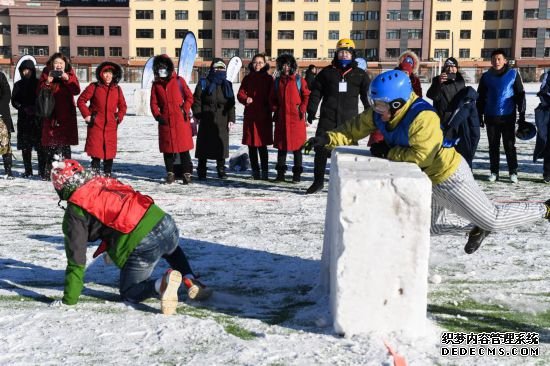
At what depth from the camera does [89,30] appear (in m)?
63.8

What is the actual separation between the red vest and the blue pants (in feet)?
0.45

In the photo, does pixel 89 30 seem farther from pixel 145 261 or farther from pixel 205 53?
pixel 145 261

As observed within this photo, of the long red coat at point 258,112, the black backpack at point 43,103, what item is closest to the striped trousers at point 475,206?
the long red coat at point 258,112

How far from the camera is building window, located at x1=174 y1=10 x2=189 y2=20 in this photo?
65.1m

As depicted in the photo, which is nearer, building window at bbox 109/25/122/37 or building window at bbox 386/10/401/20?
building window at bbox 386/10/401/20

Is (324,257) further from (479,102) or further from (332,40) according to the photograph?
(332,40)

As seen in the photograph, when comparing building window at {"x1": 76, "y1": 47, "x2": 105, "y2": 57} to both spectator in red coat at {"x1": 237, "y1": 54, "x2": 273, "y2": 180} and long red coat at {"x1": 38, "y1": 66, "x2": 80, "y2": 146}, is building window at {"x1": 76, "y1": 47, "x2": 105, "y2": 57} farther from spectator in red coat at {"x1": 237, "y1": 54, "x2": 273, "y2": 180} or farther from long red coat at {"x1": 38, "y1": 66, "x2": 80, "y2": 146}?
spectator in red coat at {"x1": 237, "y1": 54, "x2": 273, "y2": 180}

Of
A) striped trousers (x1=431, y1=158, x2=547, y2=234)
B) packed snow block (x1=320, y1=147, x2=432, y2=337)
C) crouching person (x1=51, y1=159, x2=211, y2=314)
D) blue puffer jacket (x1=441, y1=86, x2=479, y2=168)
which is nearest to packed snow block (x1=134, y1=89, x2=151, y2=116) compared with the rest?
blue puffer jacket (x1=441, y1=86, x2=479, y2=168)

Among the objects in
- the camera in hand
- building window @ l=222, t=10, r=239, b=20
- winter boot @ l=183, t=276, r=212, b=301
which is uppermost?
building window @ l=222, t=10, r=239, b=20

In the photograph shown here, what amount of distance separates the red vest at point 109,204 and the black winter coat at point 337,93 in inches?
162

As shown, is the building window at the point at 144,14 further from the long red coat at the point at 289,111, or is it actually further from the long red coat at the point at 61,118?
the long red coat at the point at 289,111

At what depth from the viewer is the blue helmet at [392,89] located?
3920 millimetres

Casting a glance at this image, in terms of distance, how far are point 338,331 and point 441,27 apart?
64.9m

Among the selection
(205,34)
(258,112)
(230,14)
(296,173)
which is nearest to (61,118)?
(258,112)
